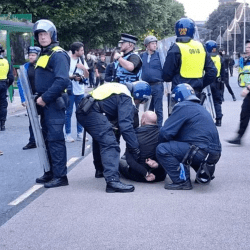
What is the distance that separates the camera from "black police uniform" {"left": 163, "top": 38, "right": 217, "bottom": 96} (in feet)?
25.7

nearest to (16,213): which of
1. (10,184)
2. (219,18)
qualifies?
(10,184)

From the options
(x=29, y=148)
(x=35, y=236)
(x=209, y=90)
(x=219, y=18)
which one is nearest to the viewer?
(x=35, y=236)

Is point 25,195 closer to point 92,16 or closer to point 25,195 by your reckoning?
point 25,195

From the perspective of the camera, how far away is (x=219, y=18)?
4970 inches

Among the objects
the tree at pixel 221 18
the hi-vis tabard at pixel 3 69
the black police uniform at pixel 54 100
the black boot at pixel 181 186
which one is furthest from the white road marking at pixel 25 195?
the tree at pixel 221 18

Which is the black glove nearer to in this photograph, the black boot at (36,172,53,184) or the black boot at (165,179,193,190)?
the black boot at (165,179,193,190)

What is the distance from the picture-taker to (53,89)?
6.36 metres

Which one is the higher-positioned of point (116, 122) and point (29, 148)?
point (116, 122)

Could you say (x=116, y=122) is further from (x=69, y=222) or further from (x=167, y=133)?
(x=69, y=222)

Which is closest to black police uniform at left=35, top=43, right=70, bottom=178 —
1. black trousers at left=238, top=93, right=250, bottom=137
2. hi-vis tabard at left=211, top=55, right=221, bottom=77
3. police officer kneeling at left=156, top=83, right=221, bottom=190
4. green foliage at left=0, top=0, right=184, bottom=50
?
police officer kneeling at left=156, top=83, right=221, bottom=190

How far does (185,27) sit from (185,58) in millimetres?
422

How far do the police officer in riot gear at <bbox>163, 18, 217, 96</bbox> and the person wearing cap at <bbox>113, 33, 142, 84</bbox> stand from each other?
1.37 ft

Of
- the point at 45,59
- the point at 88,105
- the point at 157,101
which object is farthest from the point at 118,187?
the point at 157,101

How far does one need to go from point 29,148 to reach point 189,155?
427 cm
